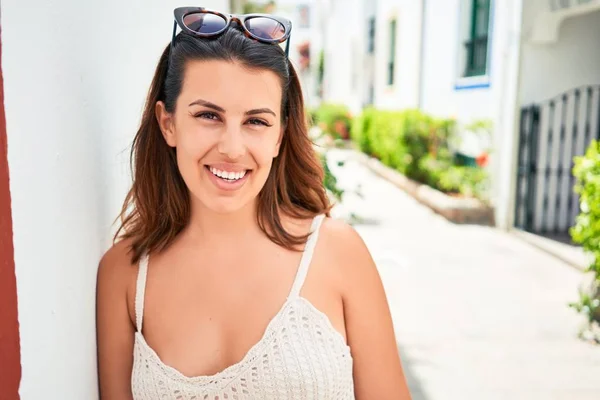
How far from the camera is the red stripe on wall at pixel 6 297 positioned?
783 mm

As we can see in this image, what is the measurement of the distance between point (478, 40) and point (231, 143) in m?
9.51

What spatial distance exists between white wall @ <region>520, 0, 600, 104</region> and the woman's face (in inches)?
279

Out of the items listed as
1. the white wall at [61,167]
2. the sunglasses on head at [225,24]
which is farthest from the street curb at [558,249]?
the white wall at [61,167]

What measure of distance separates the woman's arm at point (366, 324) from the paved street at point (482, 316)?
86.1 inches

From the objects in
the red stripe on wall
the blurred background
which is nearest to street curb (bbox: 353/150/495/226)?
the blurred background

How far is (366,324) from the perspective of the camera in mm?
1629

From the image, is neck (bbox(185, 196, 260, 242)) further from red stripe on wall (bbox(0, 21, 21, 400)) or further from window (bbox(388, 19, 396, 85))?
window (bbox(388, 19, 396, 85))

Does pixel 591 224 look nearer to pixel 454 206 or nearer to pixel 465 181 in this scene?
pixel 454 206

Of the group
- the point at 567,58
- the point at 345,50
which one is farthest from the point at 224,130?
the point at 345,50

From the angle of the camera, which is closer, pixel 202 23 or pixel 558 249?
pixel 202 23

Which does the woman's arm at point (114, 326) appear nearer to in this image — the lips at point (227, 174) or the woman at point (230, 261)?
the woman at point (230, 261)

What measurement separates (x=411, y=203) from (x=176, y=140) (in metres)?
9.20

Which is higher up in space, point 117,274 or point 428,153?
point 117,274

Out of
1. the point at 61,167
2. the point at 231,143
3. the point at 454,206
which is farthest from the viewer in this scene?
the point at 454,206
